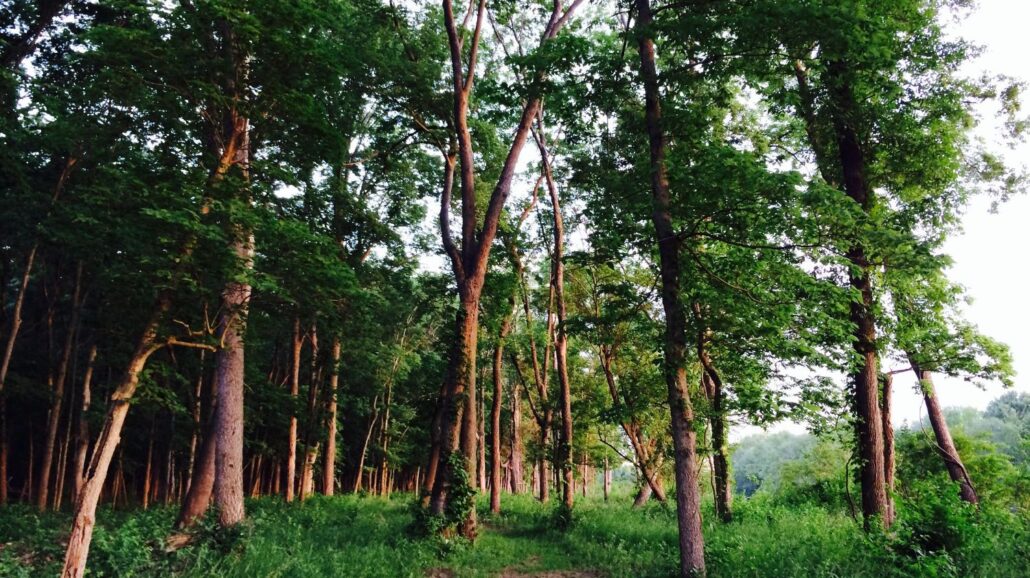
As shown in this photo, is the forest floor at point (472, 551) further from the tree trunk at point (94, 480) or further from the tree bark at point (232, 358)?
the tree trunk at point (94, 480)

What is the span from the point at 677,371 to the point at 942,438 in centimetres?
1118

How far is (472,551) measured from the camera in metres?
10.6

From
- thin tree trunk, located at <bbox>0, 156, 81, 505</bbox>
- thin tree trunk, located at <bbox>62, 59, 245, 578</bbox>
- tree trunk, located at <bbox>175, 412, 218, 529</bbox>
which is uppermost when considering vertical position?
thin tree trunk, located at <bbox>0, 156, 81, 505</bbox>

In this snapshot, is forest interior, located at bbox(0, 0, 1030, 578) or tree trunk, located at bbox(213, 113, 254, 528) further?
tree trunk, located at bbox(213, 113, 254, 528)

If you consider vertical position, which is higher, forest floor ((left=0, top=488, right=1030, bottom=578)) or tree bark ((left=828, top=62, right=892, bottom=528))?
tree bark ((left=828, top=62, right=892, bottom=528))

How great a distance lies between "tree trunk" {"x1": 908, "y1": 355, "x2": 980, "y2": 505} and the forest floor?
3.55 m

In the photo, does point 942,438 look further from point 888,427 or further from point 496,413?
point 496,413

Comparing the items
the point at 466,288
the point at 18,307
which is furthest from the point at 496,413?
the point at 18,307

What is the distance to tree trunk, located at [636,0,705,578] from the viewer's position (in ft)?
25.6

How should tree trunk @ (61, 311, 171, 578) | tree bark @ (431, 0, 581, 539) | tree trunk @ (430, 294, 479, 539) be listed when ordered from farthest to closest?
1. tree bark @ (431, 0, 581, 539)
2. tree trunk @ (430, 294, 479, 539)
3. tree trunk @ (61, 311, 171, 578)

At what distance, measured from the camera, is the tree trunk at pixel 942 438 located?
1311 cm

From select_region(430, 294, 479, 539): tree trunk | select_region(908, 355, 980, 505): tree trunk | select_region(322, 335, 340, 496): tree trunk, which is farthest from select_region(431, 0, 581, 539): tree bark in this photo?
select_region(908, 355, 980, 505): tree trunk

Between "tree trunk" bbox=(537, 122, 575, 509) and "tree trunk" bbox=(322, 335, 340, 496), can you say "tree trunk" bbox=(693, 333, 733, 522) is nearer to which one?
"tree trunk" bbox=(537, 122, 575, 509)

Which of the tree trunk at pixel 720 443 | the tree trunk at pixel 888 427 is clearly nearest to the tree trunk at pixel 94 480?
the tree trunk at pixel 720 443
